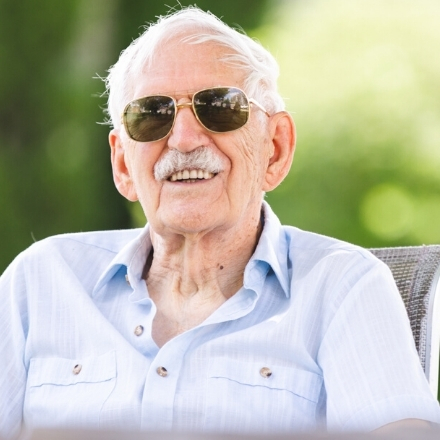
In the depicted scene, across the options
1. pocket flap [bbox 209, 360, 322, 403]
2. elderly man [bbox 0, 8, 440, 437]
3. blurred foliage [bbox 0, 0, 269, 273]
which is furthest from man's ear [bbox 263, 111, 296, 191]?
blurred foliage [bbox 0, 0, 269, 273]

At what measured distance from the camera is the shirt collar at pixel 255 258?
2.45 metres

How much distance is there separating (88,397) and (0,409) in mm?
276

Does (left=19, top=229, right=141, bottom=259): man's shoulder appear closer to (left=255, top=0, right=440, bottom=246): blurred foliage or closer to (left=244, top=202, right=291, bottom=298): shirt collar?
(left=244, top=202, right=291, bottom=298): shirt collar

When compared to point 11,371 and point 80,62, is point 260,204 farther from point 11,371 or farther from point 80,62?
point 80,62

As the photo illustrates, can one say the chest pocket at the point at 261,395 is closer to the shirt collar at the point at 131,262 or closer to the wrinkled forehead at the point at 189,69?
the shirt collar at the point at 131,262

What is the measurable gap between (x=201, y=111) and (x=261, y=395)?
78 cm

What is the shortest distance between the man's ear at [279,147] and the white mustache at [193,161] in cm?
23

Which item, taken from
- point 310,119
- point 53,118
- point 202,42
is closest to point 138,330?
point 202,42

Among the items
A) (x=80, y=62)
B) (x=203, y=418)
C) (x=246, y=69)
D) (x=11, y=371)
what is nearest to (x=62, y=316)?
(x=11, y=371)

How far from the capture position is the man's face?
8.02ft

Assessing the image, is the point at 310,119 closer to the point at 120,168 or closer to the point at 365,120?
the point at 365,120

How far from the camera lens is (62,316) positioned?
2.51 meters

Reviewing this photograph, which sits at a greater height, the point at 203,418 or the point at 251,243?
the point at 251,243

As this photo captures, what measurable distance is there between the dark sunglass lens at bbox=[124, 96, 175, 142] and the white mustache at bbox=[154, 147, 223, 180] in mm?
76
